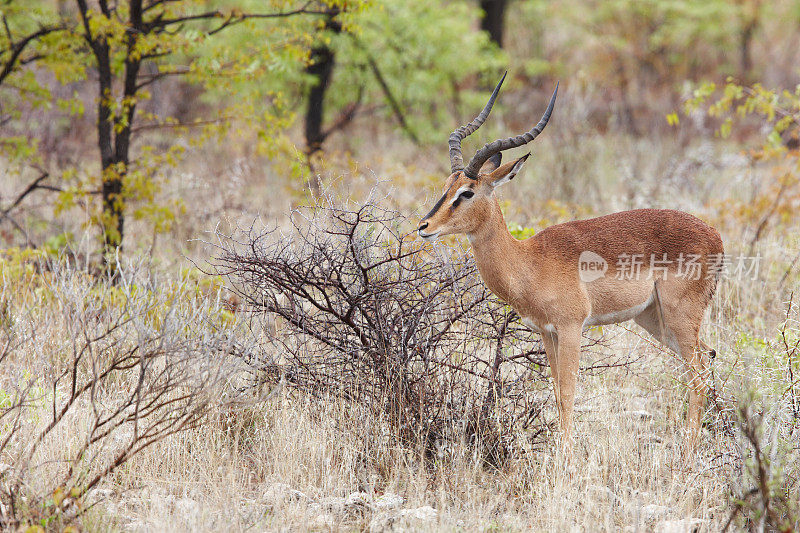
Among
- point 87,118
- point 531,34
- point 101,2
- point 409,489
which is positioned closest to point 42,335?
point 409,489

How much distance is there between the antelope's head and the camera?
4.97m

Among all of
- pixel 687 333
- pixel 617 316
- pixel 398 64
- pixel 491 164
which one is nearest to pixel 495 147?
pixel 491 164

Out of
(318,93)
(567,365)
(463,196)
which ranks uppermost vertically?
(318,93)

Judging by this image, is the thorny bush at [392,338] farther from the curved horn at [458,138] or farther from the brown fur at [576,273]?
the curved horn at [458,138]

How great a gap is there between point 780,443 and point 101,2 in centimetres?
715

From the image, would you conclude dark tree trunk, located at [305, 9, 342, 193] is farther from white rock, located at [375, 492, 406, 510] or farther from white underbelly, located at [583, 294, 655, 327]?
white rock, located at [375, 492, 406, 510]

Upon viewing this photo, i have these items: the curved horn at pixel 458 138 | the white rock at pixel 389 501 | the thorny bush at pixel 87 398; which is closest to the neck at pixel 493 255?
the curved horn at pixel 458 138

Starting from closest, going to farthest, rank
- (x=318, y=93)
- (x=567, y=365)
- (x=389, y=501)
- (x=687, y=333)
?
1. (x=389, y=501)
2. (x=567, y=365)
3. (x=687, y=333)
4. (x=318, y=93)

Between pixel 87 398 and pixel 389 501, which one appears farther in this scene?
pixel 87 398

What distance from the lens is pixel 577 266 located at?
546 cm

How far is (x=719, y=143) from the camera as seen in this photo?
1881 cm

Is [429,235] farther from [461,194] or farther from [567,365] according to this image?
[567,365]

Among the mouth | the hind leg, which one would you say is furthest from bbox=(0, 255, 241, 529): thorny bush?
the hind leg

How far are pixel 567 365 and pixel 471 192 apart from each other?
127 cm
